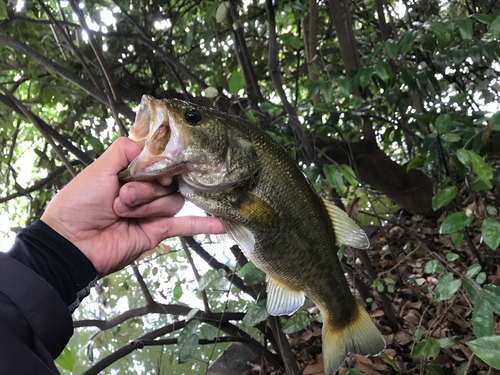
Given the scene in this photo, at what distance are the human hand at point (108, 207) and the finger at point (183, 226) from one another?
0.02 m

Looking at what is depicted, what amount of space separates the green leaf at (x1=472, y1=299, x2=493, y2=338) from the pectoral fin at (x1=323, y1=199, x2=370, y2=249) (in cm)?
41

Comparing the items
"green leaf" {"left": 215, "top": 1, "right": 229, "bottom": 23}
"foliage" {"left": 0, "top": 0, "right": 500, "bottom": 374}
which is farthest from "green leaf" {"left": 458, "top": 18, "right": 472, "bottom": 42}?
"green leaf" {"left": 215, "top": 1, "right": 229, "bottom": 23}

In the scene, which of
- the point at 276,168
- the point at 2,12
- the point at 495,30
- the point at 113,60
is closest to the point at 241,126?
the point at 276,168

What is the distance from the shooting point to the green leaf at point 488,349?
693 mm

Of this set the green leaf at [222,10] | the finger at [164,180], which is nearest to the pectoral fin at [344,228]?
the finger at [164,180]

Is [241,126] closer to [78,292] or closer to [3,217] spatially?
[78,292]

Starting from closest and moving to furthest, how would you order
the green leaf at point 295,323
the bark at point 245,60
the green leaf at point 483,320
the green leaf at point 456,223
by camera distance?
1. the green leaf at point 483,320
2. the green leaf at point 456,223
3. the green leaf at point 295,323
4. the bark at point 245,60

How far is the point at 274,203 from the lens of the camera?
120cm

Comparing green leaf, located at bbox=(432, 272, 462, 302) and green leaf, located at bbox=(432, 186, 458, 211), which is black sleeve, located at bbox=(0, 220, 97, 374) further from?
green leaf, located at bbox=(432, 186, 458, 211)

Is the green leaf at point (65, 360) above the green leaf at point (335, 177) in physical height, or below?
below

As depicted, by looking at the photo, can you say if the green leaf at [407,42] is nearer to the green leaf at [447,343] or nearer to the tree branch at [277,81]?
the tree branch at [277,81]

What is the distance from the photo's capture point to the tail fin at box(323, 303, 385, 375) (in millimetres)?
1479


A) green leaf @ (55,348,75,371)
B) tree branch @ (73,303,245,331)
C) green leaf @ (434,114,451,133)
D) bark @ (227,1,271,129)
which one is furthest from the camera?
bark @ (227,1,271,129)

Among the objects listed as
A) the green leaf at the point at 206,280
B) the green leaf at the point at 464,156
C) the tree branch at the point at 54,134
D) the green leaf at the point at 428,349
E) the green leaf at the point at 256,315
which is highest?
the tree branch at the point at 54,134
